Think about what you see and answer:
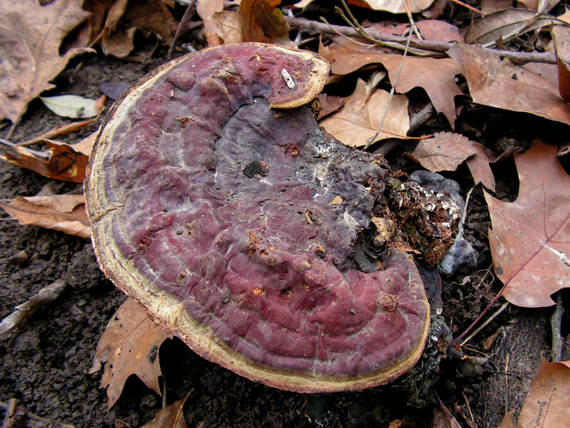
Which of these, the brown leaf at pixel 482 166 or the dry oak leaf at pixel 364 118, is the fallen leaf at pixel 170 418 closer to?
the dry oak leaf at pixel 364 118

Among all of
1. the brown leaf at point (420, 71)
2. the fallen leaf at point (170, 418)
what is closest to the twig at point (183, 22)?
the brown leaf at point (420, 71)

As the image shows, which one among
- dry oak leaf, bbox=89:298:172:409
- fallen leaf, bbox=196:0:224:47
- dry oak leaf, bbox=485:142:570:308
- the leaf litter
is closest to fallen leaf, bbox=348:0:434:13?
the leaf litter

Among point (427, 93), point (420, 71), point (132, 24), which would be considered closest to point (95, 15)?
point (132, 24)

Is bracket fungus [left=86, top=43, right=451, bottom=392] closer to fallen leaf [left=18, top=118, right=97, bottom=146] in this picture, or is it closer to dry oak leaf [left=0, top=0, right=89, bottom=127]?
fallen leaf [left=18, top=118, right=97, bottom=146]

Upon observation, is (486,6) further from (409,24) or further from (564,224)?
(564,224)

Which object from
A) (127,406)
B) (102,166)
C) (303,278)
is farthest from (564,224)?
(127,406)
